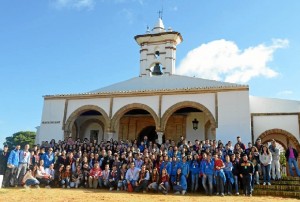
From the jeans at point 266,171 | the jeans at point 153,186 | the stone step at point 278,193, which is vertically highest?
the jeans at point 266,171

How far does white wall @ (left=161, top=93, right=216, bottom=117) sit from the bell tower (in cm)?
321

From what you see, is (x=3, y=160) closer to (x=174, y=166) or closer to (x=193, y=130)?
(x=174, y=166)

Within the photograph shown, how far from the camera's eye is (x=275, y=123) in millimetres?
13625

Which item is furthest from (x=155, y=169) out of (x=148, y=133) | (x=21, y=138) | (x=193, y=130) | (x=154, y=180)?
(x=21, y=138)

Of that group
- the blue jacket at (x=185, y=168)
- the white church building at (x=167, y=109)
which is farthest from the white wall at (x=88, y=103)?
the blue jacket at (x=185, y=168)

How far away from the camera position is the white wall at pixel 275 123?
13.4m

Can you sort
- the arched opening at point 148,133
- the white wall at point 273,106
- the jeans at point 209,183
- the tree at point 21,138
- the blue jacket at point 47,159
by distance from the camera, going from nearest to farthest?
the jeans at point 209,183, the blue jacket at point 47,159, the white wall at point 273,106, the arched opening at point 148,133, the tree at point 21,138

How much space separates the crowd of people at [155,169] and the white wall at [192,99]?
2803mm

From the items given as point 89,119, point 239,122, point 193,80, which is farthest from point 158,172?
point 89,119

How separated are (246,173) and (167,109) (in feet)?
18.6

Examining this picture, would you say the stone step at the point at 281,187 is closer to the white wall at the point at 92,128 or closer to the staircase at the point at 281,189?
the staircase at the point at 281,189

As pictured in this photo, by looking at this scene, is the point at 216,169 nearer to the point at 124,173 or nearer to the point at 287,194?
the point at 287,194

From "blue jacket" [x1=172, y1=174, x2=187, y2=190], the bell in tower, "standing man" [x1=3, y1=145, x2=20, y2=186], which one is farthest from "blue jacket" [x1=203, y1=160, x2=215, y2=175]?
the bell in tower

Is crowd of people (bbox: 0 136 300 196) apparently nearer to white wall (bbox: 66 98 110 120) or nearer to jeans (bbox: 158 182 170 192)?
jeans (bbox: 158 182 170 192)
